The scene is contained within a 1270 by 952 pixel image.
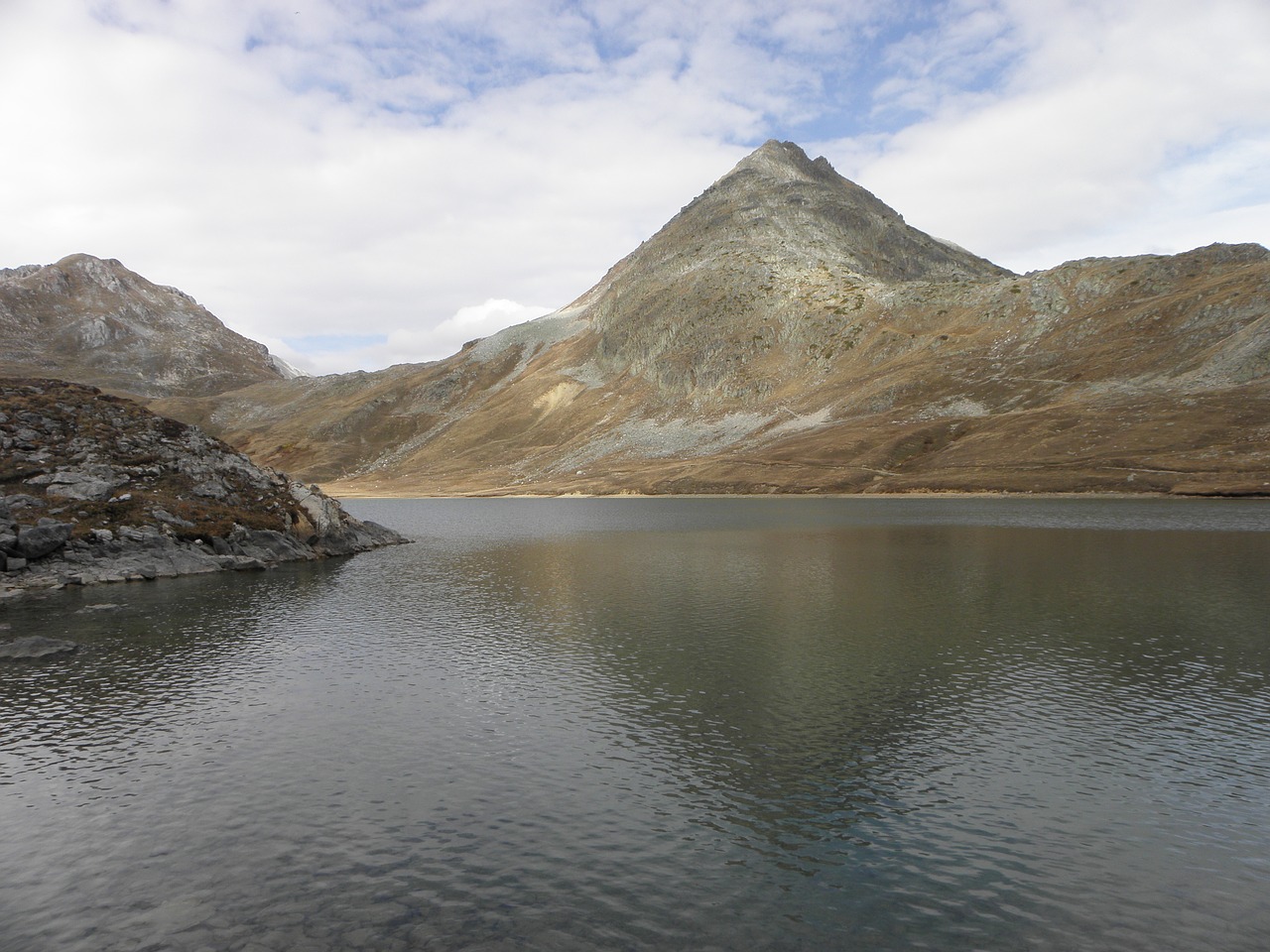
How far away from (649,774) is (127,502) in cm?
6679

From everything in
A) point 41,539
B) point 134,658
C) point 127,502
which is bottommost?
point 134,658

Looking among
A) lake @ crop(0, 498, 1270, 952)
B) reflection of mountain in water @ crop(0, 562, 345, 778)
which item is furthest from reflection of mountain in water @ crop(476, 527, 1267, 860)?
reflection of mountain in water @ crop(0, 562, 345, 778)

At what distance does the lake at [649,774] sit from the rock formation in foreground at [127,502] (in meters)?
11.1

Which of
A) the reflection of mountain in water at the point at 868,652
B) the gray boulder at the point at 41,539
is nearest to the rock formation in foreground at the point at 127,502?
the gray boulder at the point at 41,539

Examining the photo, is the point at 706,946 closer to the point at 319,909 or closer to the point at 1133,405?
the point at 319,909

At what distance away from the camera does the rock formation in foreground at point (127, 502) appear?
62.9 metres

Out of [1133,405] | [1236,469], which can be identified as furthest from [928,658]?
[1133,405]

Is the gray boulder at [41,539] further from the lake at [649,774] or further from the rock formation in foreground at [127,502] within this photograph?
the lake at [649,774]

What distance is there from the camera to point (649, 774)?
24.9 m

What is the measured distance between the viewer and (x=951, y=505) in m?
135

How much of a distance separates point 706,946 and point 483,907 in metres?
5.39

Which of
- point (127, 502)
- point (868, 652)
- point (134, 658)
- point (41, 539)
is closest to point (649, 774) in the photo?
point (868, 652)

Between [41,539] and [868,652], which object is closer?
[868,652]

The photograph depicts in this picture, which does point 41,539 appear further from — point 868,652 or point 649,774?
point 868,652
